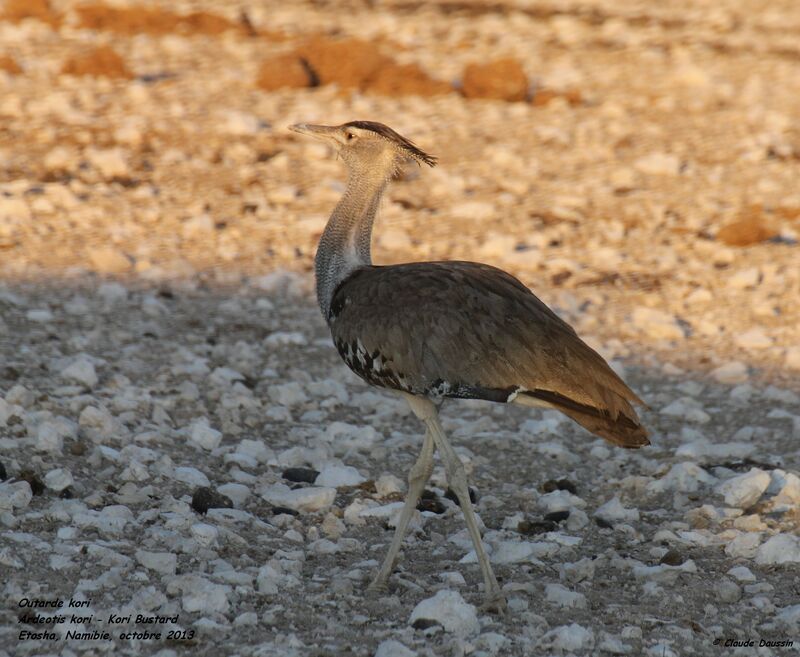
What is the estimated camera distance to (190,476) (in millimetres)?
5258

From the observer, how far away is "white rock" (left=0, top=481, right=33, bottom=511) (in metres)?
4.71

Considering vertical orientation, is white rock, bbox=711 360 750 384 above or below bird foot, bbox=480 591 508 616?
below

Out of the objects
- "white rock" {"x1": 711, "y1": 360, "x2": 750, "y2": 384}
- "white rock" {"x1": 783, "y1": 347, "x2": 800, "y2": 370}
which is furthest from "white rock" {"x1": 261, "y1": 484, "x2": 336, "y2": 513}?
"white rock" {"x1": 783, "y1": 347, "x2": 800, "y2": 370}

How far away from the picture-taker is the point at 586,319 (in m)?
7.48

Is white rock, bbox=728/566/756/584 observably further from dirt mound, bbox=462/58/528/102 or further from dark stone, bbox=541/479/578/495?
dirt mound, bbox=462/58/528/102

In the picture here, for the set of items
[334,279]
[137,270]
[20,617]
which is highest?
[334,279]

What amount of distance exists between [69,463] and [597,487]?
2.29 meters

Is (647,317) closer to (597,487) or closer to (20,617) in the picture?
(597,487)

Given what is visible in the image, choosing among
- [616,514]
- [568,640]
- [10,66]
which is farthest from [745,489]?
[10,66]

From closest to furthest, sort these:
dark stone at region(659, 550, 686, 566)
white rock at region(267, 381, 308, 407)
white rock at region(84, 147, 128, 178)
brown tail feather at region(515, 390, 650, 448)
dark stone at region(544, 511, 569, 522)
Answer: brown tail feather at region(515, 390, 650, 448), dark stone at region(659, 550, 686, 566), dark stone at region(544, 511, 569, 522), white rock at region(267, 381, 308, 407), white rock at region(84, 147, 128, 178)

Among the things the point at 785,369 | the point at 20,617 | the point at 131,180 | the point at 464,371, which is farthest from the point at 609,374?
the point at 131,180

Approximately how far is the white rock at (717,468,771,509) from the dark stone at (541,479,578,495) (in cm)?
65

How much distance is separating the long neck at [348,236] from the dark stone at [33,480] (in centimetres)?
128

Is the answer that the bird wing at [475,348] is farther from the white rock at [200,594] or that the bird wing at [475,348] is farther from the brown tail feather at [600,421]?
the white rock at [200,594]
